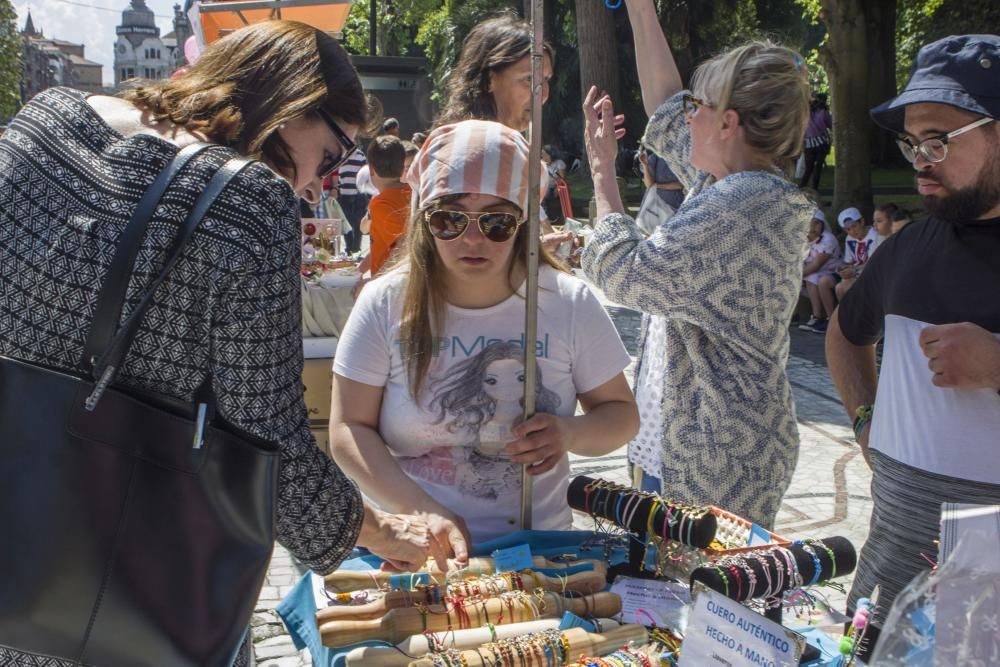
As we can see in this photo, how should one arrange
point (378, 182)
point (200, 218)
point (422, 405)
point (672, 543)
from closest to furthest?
point (200, 218) → point (672, 543) → point (422, 405) → point (378, 182)

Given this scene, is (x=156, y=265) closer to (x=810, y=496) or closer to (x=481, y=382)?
(x=481, y=382)

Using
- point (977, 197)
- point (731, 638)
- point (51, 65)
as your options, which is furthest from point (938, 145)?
point (51, 65)

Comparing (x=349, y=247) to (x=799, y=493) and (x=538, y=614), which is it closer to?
(x=799, y=493)

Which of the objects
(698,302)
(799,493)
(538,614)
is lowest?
(799,493)

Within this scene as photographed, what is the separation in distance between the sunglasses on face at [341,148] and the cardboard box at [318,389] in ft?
11.3

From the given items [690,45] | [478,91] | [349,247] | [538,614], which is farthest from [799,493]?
[690,45]

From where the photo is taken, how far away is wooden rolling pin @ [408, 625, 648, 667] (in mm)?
1642

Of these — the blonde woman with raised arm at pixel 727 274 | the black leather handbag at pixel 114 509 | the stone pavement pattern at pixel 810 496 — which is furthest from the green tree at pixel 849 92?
the black leather handbag at pixel 114 509

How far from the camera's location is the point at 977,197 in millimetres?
2133

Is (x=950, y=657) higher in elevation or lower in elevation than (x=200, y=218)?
lower

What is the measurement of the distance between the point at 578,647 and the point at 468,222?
0.98 metres

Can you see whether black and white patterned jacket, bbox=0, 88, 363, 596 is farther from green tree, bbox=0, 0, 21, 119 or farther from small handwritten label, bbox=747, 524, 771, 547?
green tree, bbox=0, 0, 21, 119

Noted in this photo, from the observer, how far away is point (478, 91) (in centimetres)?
379

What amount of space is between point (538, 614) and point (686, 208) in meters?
1.21
